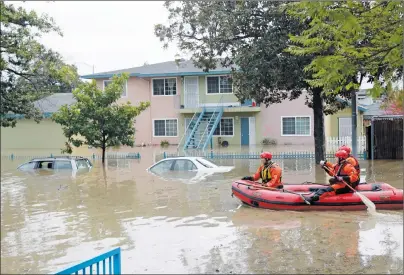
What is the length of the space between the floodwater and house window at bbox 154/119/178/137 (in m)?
17.0

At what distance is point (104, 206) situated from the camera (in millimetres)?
11391

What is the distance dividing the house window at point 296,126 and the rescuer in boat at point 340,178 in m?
19.4

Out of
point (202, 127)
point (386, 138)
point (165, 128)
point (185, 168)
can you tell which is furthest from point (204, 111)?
point (185, 168)

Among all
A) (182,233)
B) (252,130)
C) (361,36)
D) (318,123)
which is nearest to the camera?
(361,36)

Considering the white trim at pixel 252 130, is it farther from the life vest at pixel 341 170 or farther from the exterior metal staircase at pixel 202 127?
the life vest at pixel 341 170

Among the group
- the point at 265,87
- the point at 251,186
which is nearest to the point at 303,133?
the point at 265,87

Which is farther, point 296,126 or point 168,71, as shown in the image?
point 168,71

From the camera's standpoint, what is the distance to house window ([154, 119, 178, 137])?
3102 centimetres

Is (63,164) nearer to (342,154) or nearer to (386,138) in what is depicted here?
(342,154)

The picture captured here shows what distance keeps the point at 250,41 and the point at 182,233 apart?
1073cm

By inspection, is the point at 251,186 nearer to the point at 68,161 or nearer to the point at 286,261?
the point at 286,261

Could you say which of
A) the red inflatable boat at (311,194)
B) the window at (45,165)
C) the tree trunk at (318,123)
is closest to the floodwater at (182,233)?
the red inflatable boat at (311,194)

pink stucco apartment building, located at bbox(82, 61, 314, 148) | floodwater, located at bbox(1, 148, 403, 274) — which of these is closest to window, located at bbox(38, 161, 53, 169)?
floodwater, located at bbox(1, 148, 403, 274)

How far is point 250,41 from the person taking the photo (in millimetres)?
17391
